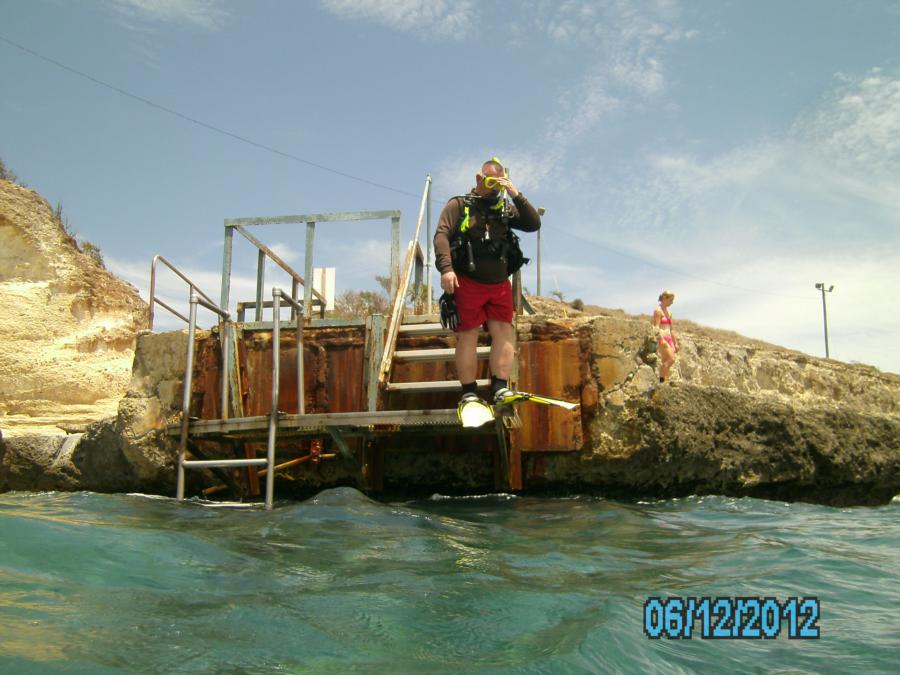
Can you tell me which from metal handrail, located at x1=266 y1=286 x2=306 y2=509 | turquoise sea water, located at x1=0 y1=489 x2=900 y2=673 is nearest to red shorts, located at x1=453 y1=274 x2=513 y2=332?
turquoise sea water, located at x1=0 y1=489 x2=900 y2=673

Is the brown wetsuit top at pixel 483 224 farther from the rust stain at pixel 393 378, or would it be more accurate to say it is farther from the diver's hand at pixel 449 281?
the rust stain at pixel 393 378

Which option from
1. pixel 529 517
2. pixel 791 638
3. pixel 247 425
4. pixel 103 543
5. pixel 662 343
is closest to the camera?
pixel 791 638

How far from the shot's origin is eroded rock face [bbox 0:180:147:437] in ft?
43.2

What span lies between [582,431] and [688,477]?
111 centimetres

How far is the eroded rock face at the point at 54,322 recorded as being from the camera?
13180mm

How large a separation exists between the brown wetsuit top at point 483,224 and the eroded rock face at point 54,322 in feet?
31.7

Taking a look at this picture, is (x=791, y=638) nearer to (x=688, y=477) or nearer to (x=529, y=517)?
(x=529, y=517)

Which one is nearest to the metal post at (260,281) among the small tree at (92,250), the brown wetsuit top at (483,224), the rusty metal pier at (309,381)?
the rusty metal pier at (309,381)

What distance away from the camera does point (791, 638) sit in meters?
2.37

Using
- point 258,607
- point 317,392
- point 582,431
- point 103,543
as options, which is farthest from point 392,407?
point 258,607

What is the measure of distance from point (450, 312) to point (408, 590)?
263 cm
